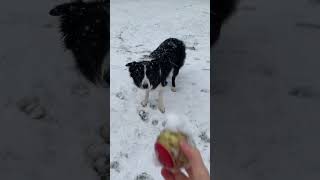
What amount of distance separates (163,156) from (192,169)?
248 millimetres

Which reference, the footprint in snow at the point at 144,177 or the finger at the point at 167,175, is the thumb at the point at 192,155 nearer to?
the finger at the point at 167,175

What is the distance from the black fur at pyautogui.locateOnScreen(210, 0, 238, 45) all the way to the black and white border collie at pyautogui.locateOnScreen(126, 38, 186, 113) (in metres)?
0.82

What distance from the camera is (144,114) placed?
434cm

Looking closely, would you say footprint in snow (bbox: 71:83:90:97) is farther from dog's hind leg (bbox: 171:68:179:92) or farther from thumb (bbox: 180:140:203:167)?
thumb (bbox: 180:140:203:167)

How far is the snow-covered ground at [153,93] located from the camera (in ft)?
13.4

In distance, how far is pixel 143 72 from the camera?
4082 mm

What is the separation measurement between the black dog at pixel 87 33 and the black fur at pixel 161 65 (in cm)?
64

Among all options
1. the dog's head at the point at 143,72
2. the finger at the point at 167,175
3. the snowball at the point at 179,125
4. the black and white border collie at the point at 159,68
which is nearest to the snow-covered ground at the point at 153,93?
the black and white border collie at the point at 159,68

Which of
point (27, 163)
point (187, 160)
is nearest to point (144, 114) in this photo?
point (27, 163)

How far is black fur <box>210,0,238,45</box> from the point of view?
529 cm

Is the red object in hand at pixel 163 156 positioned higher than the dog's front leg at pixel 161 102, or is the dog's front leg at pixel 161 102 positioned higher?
the red object in hand at pixel 163 156

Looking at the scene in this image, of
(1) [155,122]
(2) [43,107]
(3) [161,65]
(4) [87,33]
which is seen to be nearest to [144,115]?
(1) [155,122]

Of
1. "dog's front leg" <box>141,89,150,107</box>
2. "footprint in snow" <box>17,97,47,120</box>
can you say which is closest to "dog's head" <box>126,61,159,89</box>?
"dog's front leg" <box>141,89,150,107</box>

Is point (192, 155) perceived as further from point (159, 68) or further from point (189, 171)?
point (159, 68)
